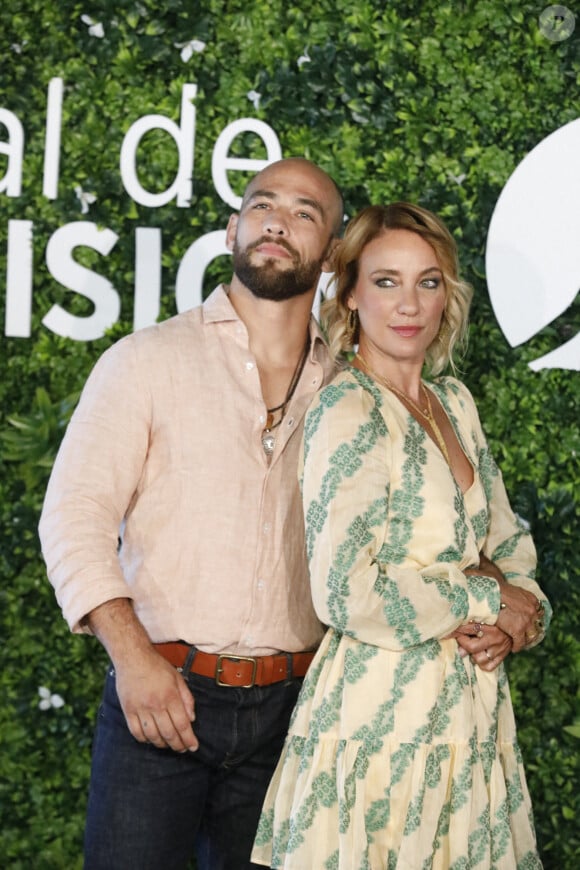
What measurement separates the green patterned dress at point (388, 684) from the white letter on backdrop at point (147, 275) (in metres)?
1.15

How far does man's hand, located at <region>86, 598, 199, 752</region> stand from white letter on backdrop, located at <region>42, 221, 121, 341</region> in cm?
122

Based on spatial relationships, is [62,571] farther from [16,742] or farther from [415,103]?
→ [415,103]

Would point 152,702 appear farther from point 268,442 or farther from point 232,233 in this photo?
point 232,233

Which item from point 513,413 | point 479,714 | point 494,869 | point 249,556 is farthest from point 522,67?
point 494,869

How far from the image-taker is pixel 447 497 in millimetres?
1974

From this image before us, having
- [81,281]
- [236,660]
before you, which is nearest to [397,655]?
[236,660]

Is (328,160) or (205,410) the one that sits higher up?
(328,160)

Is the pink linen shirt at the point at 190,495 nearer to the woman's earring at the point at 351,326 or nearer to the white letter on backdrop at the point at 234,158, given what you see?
the woman's earring at the point at 351,326

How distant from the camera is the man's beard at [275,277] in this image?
7.59ft

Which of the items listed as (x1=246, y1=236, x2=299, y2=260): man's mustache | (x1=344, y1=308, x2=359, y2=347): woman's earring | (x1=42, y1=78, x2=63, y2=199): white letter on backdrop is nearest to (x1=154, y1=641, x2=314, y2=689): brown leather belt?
(x1=344, y1=308, x2=359, y2=347): woman's earring

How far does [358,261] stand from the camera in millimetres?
2162

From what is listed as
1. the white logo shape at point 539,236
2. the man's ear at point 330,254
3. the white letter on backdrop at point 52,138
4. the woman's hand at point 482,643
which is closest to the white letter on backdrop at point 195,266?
the white letter on backdrop at point 52,138

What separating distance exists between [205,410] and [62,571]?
0.43m

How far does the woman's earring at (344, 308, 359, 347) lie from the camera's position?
2.22 meters
